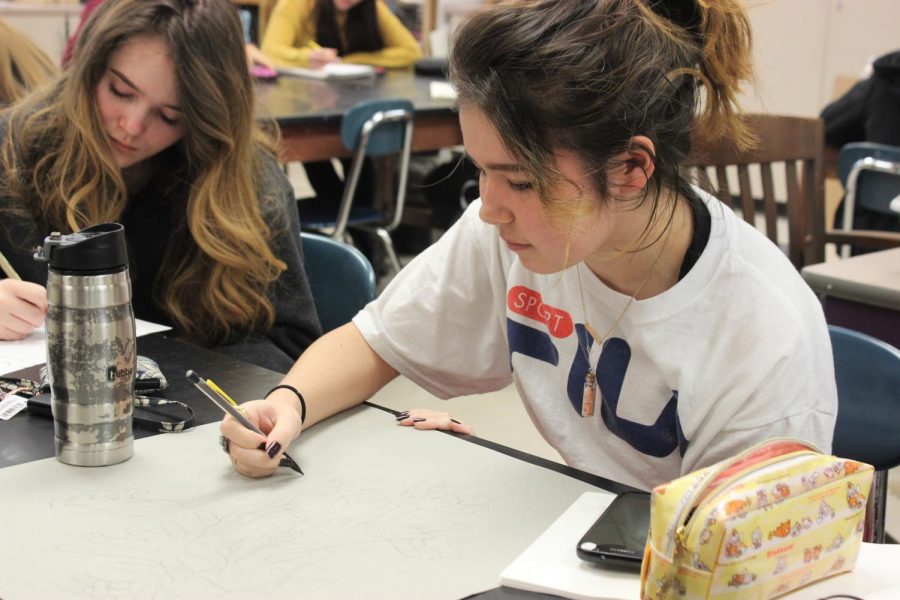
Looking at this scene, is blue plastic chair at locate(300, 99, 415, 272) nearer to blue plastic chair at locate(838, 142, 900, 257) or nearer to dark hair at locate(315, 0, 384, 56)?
dark hair at locate(315, 0, 384, 56)

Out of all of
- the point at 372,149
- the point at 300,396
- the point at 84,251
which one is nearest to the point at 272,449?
the point at 300,396

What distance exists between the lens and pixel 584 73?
0.96 m

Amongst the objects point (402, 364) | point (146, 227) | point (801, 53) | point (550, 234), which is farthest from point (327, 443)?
point (801, 53)

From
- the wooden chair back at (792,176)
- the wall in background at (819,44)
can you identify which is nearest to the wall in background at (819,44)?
the wall in background at (819,44)

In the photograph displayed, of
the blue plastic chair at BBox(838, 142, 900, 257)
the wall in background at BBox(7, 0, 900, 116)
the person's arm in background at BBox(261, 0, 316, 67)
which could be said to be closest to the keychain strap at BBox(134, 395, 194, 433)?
the blue plastic chair at BBox(838, 142, 900, 257)

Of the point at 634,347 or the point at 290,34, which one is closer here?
the point at 634,347

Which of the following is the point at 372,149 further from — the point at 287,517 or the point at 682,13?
the point at 287,517

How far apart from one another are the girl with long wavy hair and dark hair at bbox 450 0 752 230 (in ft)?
2.15

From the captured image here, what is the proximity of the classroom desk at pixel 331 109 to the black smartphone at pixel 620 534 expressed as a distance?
6.40 ft

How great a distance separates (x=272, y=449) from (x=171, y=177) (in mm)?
825

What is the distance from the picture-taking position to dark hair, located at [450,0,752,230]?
969 mm

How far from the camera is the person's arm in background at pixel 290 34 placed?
4285mm

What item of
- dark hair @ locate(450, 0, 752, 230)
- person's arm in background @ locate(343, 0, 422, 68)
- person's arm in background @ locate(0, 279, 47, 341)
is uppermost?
dark hair @ locate(450, 0, 752, 230)

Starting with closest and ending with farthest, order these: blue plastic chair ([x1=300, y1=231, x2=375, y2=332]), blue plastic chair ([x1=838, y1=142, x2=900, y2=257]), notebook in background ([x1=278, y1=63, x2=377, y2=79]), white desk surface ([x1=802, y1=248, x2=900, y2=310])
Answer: blue plastic chair ([x1=300, y1=231, x2=375, y2=332]) → white desk surface ([x1=802, y1=248, x2=900, y2=310]) → blue plastic chair ([x1=838, y1=142, x2=900, y2=257]) → notebook in background ([x1=278, y1=63, x2=377, y2=79])
